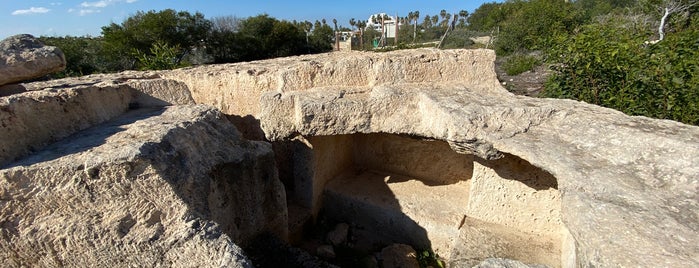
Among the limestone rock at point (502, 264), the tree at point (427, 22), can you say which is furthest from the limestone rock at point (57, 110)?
the tree at point (427, 22)

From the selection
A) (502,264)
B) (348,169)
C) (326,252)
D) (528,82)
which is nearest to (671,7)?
(528,82)

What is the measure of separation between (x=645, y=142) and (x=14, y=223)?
3.58 meters

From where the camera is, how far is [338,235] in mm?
4168

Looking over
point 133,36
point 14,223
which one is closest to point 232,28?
point 133,36

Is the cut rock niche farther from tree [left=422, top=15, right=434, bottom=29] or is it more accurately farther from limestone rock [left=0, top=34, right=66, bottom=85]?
tree [left=422, top=15, right=434, bottom=29]

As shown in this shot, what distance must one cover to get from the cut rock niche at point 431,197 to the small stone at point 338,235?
0.53ft

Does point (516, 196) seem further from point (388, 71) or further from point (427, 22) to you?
point (427, 22)

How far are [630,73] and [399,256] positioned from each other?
11.2 feet

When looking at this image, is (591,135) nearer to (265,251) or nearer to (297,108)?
(297,108)

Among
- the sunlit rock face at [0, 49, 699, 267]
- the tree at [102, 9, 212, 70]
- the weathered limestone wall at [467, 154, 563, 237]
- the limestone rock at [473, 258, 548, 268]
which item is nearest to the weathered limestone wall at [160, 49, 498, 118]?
the sunlit rock face at [0, 49, 699, 267]

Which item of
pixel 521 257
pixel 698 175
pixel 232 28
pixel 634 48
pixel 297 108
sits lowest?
pixel 521 257

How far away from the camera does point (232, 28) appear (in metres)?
23.8

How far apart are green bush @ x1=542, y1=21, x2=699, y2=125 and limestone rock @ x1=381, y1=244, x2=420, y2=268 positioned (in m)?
2.94

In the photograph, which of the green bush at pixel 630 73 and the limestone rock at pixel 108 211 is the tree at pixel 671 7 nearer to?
the green bush at pixel 630 73
